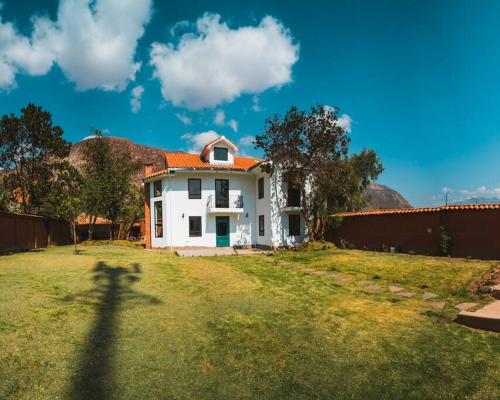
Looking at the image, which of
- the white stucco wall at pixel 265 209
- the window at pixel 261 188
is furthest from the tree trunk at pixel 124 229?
the window at pixel 261 188

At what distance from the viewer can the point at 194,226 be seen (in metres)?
23.8

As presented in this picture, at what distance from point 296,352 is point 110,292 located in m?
4.55

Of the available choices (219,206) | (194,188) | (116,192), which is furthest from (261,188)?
(116,192)

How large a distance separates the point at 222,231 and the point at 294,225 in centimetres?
519

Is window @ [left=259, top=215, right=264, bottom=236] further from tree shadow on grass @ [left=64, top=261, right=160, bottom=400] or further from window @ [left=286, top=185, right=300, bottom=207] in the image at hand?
tree shadow on grass @ [left=64, top=261, right=160, bottom=400]

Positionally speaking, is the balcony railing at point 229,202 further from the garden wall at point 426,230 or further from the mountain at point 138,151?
the mountain at point 138,151

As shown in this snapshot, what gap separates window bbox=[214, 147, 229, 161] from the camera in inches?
1001

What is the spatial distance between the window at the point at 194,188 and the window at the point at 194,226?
5.11 feet

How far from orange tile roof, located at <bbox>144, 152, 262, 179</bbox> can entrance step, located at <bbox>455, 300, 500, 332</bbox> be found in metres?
17.1

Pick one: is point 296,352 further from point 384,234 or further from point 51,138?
point 51,138

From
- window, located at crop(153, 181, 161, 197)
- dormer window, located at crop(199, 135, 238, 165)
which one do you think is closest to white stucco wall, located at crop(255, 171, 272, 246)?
dormer window, located at crop(199, 135, 238, 165)

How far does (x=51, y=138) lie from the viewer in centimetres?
2958

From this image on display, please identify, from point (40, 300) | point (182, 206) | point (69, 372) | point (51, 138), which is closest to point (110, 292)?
point (40, 300)

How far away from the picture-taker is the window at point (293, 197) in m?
22.8
